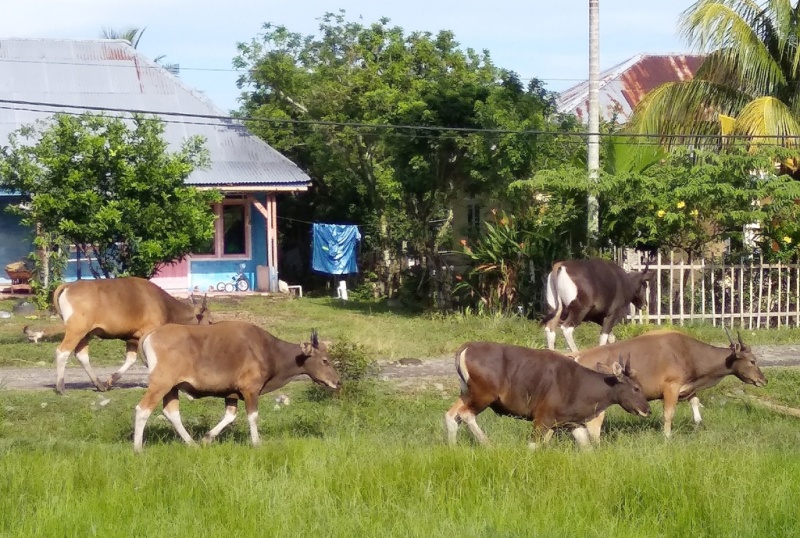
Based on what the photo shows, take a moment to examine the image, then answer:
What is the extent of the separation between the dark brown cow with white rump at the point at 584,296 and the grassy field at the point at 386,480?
4292 millimetres

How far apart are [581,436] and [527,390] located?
0.71 meters

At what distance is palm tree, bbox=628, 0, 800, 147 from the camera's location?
2486 cm

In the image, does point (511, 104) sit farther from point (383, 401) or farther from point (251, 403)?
point (251, 403)

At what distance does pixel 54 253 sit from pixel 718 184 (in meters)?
14.2

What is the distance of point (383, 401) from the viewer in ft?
48.0

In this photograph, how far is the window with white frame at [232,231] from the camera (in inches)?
1207

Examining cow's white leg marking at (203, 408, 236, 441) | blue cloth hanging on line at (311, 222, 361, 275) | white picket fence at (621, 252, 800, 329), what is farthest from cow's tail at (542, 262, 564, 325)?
blue cloth hanging on line at (311, 222, 361, 275)

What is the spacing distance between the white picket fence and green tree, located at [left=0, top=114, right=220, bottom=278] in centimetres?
841

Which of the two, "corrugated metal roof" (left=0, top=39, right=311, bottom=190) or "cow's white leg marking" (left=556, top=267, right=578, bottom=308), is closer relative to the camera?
"cow's white leg marking" (left=556, top=267, right=578, bottom=308)

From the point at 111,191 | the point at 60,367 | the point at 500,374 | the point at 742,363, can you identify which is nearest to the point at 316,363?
the point at 500,374

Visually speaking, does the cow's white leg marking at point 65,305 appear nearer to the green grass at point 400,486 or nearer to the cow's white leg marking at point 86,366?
the cow's white leg marking at point 86,366

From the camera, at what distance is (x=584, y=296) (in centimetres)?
1773

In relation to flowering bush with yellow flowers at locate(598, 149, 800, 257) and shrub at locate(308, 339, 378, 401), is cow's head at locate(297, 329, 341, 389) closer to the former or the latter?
shrub at locate(308, 339, 378, 401)

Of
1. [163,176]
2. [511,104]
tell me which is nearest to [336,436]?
[163,176]
